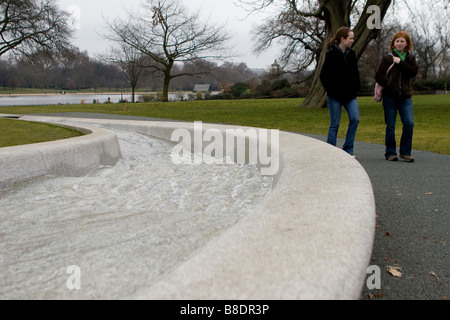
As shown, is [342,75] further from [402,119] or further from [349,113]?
[402,119]

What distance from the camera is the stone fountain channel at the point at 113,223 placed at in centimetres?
215

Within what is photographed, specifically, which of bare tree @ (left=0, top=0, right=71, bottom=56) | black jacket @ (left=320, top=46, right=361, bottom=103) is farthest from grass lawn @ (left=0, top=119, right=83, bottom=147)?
bare tree @ (left=0, top=0, right=71, bottom=56)

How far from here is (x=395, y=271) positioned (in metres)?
2.17

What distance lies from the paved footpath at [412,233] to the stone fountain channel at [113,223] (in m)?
1.17

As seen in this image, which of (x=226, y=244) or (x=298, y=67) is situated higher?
(x=298, y=67)

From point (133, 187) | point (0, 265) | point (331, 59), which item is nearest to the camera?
point (0, 265)

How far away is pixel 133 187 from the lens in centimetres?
464

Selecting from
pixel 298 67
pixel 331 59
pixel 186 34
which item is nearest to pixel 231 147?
pixel 331 59

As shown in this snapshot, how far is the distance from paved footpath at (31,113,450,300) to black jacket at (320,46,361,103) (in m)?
1.15

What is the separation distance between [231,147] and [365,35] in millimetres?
12776

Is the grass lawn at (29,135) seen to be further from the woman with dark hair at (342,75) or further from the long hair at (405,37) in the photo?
the long hair at (405,37)

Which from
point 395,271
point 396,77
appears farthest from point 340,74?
point 395,271
